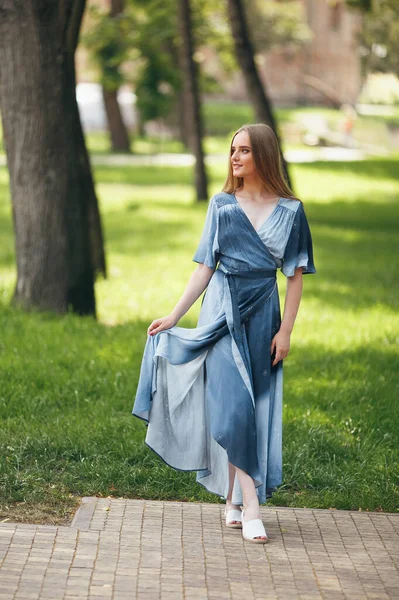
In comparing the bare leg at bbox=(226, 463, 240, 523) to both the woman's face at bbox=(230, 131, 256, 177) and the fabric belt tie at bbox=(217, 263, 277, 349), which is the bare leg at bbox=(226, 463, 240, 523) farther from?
the woman's face at bbox=(230, 131, 256, 177)

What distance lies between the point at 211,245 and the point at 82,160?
7489mm

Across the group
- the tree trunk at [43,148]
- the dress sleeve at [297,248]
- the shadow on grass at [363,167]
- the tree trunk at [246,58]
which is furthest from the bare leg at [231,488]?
the shadow on grass at [363,167]

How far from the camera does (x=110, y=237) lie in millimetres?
18828

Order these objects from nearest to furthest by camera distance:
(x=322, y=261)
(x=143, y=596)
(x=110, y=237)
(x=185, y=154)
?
(x=143, y=596)
(x=322, y=261)
(x=110, y=237)
(x=185, y=154)

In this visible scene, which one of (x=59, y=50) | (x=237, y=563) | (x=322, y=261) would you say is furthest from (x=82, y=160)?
(x=237, y=563)

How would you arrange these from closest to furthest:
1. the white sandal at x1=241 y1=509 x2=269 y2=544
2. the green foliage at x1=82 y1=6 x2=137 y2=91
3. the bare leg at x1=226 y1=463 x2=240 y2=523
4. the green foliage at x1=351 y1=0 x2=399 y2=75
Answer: the white sandal at x1=241 y1=509 x2=269 y2=544, the bare leg at x1=226 y1=463 x2=240 y2=523, the green foliage at x1=82 y1=6 x2=137 y2=91, the green foliage at x1=351 y1=0 x2=399 y2=75

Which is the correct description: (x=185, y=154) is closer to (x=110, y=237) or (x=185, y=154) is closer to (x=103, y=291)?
(x=110, y=237)

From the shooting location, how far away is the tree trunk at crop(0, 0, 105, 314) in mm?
9609

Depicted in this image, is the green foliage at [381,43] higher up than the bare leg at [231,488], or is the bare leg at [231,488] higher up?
the green foliage at [381,43]

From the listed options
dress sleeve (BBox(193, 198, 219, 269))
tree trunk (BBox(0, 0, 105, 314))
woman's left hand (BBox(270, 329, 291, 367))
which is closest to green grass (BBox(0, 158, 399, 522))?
tree trunk (BBox(0, 0, 105, 314))

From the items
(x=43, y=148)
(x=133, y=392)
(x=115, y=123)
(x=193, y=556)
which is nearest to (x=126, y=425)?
(x=133, y=392)

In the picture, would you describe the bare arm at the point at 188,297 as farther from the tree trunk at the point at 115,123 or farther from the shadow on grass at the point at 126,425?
the tree trunk at the point at 115,123

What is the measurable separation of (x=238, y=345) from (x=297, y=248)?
1.77 feet

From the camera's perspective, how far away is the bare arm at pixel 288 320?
17.2ft
